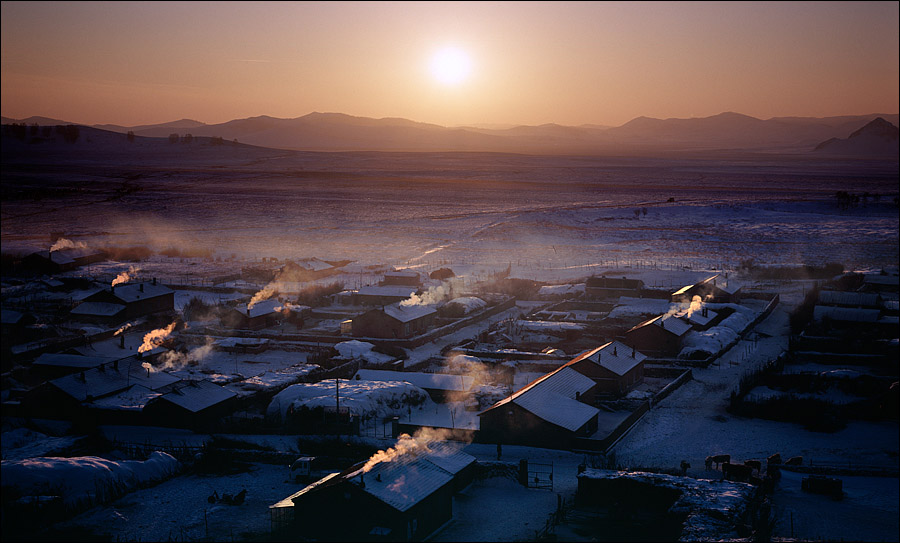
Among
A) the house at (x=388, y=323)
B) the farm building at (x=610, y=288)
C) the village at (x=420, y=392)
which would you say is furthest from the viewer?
the farm building at (x=610, y=288)

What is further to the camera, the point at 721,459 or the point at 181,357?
the point at 181,357

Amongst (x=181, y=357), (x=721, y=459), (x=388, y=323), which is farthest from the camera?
(x=388, y=323)

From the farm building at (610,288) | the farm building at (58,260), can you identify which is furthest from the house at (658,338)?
the farm building at (58,260)

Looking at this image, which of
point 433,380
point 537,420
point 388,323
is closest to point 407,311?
point 388,323

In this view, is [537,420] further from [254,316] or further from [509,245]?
[509,245]

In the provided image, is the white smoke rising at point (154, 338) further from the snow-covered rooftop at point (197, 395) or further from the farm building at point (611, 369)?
the farm building at point (611, 369)

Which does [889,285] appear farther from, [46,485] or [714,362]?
[46,485]
